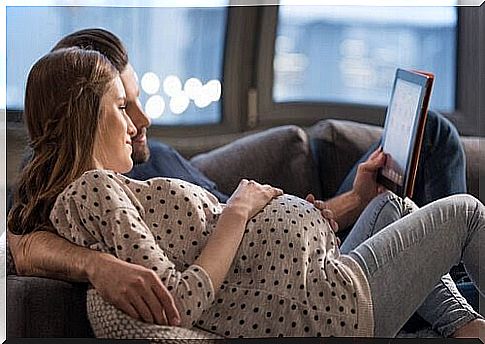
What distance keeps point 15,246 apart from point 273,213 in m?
0.49

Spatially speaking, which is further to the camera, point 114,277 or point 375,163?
point 375,163

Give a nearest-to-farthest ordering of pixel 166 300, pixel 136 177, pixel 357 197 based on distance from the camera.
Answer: pixel 166 300
pixel 136 177
pixel 357 197

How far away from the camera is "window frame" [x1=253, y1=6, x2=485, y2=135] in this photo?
73.7 inches

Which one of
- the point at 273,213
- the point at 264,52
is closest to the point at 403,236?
the point at 273,213

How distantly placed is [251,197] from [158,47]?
1.22 feet

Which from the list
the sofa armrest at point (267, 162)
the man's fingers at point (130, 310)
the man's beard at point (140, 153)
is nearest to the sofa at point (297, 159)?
the sofa armrest at point (267, 162)

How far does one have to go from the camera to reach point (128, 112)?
70.0 inches

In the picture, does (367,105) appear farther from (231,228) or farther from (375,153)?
(231,228)

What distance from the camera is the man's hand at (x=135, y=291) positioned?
1.62m

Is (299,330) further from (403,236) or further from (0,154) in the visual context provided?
(0,154)

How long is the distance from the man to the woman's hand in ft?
0.12

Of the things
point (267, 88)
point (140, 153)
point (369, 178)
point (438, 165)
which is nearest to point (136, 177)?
point (140, 153)

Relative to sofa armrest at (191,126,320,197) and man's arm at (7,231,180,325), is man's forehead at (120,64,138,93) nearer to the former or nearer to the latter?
sofa armrest at (191,126,320,197)

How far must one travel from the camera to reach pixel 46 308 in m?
1.66
